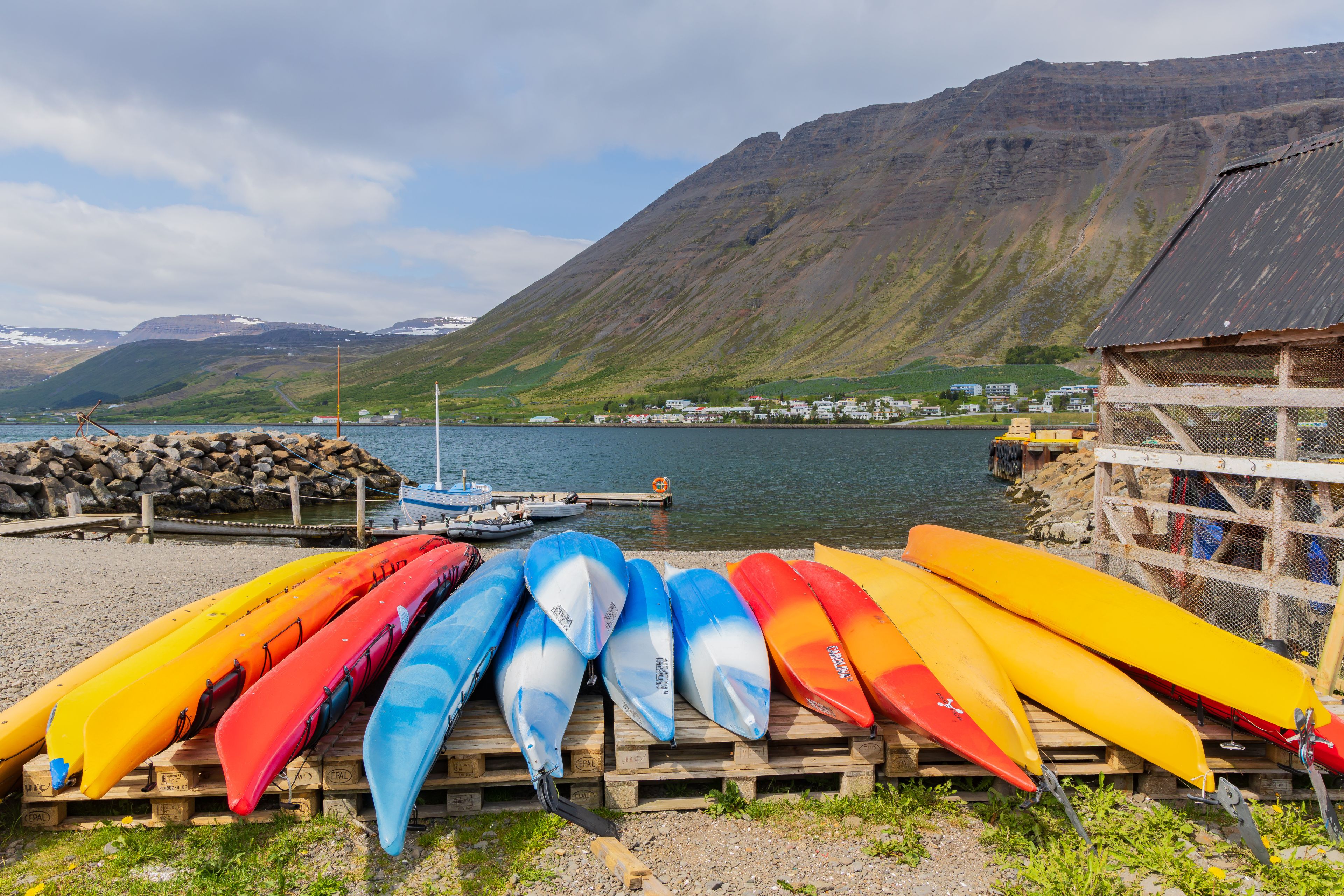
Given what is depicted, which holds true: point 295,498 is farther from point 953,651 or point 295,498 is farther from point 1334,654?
point 1334,654

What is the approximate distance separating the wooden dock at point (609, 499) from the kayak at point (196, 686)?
96.6 ft

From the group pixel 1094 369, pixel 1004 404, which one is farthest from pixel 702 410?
pixel 1094 369

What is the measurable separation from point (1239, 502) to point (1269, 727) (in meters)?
3.19

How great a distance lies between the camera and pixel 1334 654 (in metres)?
6.13

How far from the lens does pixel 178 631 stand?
21.2 feet

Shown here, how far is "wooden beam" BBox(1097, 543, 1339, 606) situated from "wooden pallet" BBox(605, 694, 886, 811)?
5.06 m

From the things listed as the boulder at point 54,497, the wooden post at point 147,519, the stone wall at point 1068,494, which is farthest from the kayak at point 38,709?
the boulder at point 54,497

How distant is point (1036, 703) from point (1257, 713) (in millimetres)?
1464

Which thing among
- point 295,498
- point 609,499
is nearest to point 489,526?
point 295,498

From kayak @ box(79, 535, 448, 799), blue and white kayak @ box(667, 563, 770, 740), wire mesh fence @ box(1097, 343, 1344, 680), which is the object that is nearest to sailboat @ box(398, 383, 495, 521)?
kayak @ box(79, 535, 448, 799)

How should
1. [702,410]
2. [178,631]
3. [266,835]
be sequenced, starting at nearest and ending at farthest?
[266,835], [178,631], [702,410]

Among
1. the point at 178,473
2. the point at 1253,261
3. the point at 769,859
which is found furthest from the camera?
the point at 178,473

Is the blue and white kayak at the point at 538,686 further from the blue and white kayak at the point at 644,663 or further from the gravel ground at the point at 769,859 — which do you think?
the gravel ground at the point at 769,859

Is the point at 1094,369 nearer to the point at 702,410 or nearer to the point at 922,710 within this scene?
the point at 702,410
